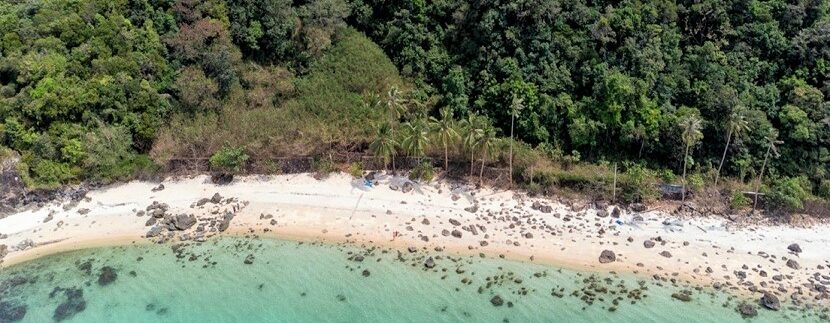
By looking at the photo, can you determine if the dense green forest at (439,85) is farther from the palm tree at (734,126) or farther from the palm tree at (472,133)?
the palm tree at (472,133)

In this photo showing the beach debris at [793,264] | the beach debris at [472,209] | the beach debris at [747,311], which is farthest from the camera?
the beach debris at [472,209]

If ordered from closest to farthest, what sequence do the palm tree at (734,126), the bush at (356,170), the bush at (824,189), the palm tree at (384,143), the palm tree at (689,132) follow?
the palm tree at (689,132)
the palm tree at (734,126)
the bush at (824,189)
the palm tree at (384,143)
the bush at (356,170)

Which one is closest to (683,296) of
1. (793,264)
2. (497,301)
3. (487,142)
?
(793,264)

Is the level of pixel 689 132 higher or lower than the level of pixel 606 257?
higher

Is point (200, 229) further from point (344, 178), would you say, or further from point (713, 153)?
point (713, 153)

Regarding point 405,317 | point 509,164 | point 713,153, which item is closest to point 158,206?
point 405,317

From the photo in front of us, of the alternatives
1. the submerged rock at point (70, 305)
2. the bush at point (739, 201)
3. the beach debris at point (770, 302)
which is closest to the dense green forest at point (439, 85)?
the bush at point (739, 201)

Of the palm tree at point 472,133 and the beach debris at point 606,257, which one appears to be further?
the palm tree at point 472,133

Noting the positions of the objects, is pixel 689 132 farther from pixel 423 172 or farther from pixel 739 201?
pixel 423 172
